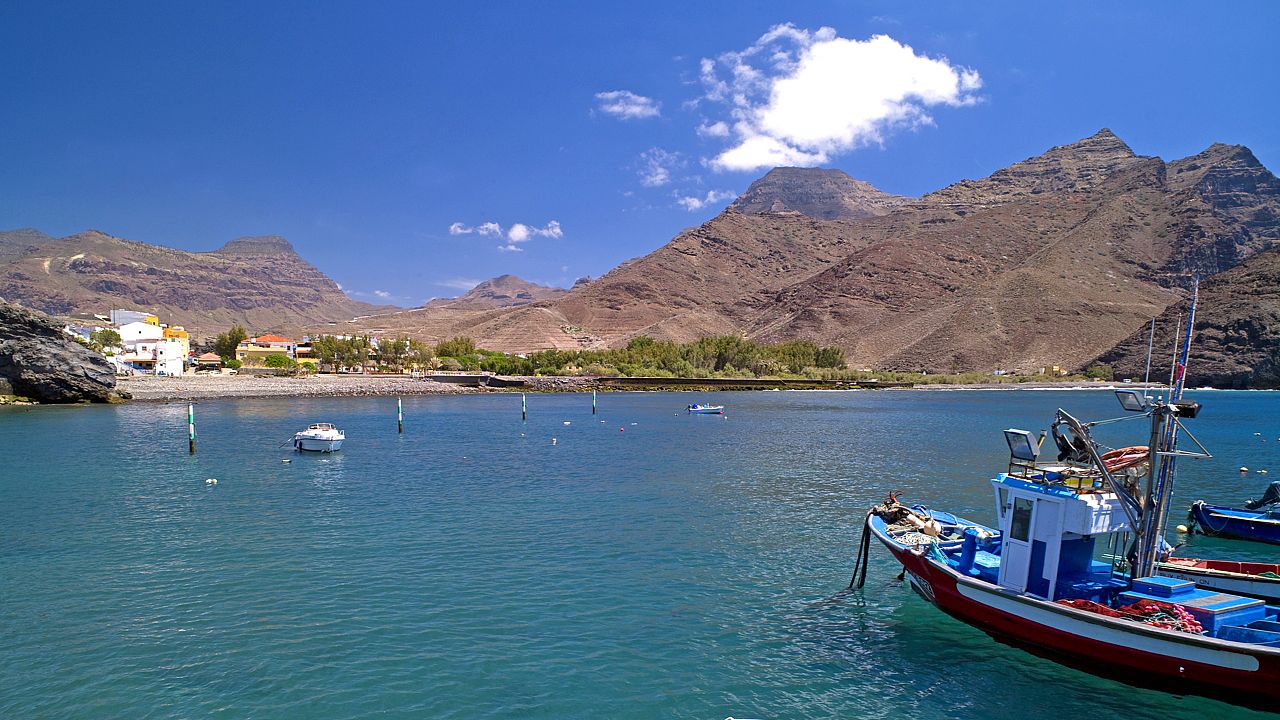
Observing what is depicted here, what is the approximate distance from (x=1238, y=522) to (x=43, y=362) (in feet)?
401

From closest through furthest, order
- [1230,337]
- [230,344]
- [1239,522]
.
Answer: [1239,522]
[1230,337]
[230,344]

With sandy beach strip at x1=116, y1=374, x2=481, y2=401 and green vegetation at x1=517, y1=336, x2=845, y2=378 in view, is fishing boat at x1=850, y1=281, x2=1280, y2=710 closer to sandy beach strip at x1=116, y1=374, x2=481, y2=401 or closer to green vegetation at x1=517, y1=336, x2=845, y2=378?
sandy beach strip at x1=116, y1=374, x2=481, y2=401

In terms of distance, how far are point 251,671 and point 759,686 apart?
36.5 ft

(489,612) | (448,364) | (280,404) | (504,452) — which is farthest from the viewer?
(448,364)

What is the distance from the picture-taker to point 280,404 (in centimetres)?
10756

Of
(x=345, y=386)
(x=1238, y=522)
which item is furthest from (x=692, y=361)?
(x=1238, y=522)

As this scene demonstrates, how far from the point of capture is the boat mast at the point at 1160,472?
15.9 meters

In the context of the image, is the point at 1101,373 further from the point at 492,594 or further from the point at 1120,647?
the point at 492,594

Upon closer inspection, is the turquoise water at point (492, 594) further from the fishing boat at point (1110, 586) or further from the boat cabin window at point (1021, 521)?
the boat cabin window at point (1021, 521)

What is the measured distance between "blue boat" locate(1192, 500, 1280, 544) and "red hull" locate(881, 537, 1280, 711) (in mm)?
18493

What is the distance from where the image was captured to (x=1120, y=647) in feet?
49.0

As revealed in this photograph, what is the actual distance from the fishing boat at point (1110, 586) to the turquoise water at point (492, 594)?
Result: 980 millimetres

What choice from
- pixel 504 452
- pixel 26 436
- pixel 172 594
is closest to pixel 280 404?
pixel 26 436

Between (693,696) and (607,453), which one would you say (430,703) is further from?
(607,453)
